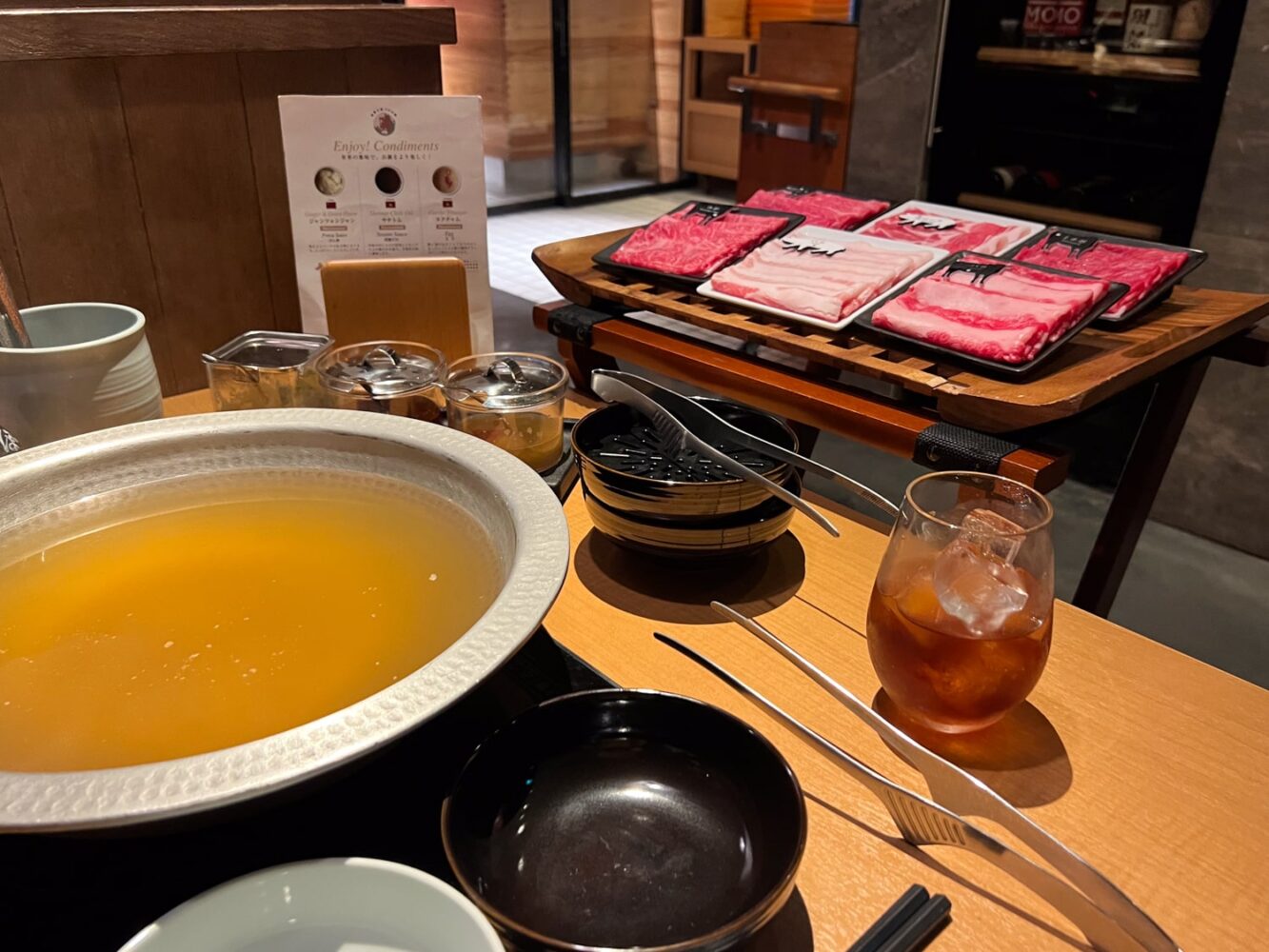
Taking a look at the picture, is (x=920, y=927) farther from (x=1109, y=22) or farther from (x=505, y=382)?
(x=1109, y=22)

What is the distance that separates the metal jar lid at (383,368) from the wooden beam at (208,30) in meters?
0.54

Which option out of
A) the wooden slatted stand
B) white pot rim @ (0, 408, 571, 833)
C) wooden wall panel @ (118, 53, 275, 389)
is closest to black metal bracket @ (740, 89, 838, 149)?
the wooden slatted stand

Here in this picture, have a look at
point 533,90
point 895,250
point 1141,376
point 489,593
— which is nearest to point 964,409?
point 1141,376

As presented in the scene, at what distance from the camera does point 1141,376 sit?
1296mm

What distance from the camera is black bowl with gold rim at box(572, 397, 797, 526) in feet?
2.77

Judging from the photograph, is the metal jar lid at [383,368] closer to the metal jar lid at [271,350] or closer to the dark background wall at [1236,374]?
the metal jar lid at [271,350]

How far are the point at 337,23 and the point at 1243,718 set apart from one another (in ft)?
4.70

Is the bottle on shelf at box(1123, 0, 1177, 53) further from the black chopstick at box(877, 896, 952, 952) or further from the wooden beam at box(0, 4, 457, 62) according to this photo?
the black chopstick at box(877, 896, 952, 952)

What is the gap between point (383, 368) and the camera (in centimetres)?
109

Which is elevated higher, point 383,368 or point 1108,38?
point 1108,38

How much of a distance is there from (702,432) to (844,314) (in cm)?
53

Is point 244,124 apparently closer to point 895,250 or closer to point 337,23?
point 337,23

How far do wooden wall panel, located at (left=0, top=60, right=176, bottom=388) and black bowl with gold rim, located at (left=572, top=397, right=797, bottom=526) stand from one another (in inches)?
33.2

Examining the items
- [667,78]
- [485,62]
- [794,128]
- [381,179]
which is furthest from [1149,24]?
[667,78]
